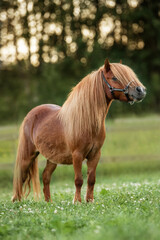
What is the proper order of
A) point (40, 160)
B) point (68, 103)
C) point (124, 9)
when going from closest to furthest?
point (68, 103) → point (40, 160) → point (124, 9)

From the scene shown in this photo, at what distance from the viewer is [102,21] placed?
2442cm

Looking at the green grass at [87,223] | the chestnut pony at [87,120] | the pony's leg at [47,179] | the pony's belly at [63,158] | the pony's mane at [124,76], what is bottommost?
the pony's leg at [47,179]

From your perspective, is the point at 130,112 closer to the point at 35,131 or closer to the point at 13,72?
the point at 13,72

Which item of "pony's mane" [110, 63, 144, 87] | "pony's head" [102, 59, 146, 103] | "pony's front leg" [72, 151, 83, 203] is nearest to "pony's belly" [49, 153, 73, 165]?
"pony's front leg" [72, 151, 83, 203]

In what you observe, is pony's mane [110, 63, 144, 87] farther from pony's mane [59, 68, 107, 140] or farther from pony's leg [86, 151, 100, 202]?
pony's leg [86, 151, 100, 202]

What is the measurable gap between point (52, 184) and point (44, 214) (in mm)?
6381

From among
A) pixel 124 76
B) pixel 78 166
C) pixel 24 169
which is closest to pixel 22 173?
pixel 24 169

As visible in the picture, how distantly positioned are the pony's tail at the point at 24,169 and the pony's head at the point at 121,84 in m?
1.94

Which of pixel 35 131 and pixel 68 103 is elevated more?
pixel 68 103

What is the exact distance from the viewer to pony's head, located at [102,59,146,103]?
17.0ft

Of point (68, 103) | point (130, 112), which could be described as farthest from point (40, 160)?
point (130, 112)

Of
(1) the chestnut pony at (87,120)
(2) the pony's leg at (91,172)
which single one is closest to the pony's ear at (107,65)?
(1) the chestnut pony at (87,120)

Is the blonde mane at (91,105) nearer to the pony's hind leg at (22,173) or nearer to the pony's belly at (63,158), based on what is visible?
the pony's belly at (63,158)

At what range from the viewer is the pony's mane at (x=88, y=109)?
5387 millimetres
